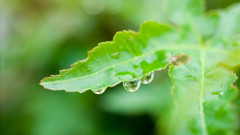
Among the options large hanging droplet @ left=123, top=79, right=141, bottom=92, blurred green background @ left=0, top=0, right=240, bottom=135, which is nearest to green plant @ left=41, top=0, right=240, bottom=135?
large hanging droplet @ left=123, top=79, right=141, bottom=92

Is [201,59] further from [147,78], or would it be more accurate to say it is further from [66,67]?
[66,67]

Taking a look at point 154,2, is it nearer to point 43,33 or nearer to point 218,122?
point 43,33

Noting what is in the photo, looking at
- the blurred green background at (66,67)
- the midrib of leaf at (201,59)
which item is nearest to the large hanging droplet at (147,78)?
the midrib of leaf at (201,59)

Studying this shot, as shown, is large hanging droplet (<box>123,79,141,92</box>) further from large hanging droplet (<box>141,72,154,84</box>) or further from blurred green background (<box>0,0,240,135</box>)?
blurred green background (<box>0,0,240,135</box>)

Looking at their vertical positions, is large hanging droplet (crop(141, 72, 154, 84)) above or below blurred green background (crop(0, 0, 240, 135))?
below

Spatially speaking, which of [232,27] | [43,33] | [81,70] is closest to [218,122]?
[232,27]

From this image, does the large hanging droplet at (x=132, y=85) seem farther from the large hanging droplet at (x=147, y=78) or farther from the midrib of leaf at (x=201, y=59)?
the midrib of leaf at (x=201, y=59)

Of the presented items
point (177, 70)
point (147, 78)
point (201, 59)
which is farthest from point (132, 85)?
point (201, 59)
